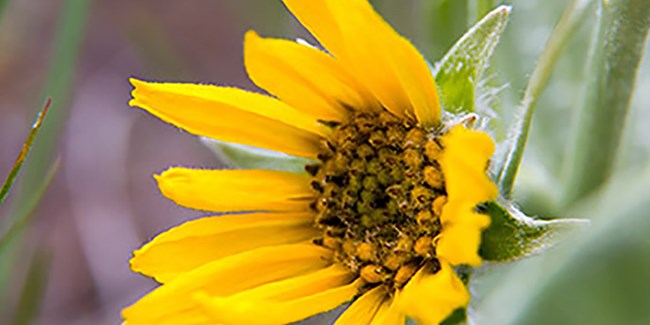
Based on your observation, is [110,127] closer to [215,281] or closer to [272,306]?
[215,281]

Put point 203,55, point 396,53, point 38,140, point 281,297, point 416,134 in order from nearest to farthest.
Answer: point 396,53 < point 281,297 < point 416,134 < point 38,140 < point 203,55

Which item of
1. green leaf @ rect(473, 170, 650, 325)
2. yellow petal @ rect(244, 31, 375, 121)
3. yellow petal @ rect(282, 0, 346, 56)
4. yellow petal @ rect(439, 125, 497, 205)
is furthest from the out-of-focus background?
green leaf @ rect(473, 170, 650, 325)

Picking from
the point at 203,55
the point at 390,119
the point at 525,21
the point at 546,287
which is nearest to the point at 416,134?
the point at 390,119

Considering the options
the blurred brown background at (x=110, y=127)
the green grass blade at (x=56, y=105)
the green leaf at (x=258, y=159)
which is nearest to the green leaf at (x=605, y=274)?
the green leaf at (x=258, y=159)

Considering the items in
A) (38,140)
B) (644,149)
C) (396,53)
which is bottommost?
(644,149)

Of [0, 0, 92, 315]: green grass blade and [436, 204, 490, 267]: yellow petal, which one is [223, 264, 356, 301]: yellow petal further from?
[0, 0, 92, 315]: green grass blade

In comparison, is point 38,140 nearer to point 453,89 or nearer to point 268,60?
point 268,60

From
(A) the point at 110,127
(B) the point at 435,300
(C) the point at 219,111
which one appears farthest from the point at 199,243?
(A) the point at 110,127
